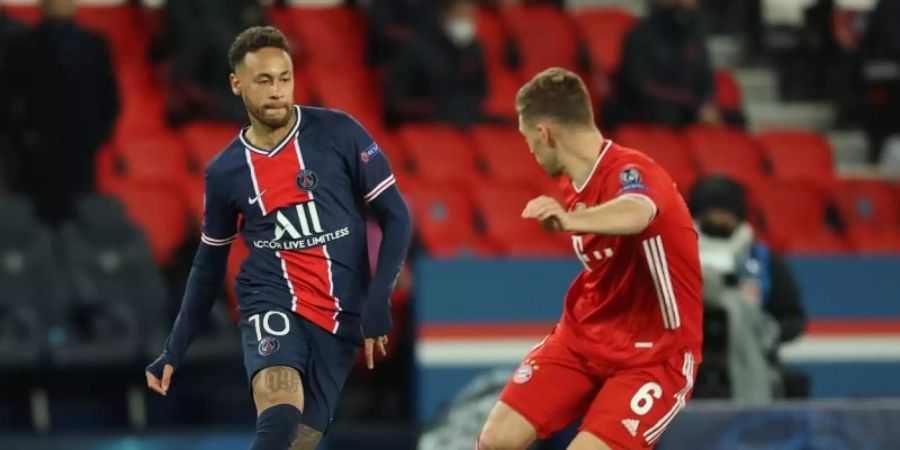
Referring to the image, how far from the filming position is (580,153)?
6.27 meters

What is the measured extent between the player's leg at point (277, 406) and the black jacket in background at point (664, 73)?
22.5 ft

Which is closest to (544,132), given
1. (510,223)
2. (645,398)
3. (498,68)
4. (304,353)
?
(645,398)

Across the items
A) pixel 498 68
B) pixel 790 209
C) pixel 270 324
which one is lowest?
pixel 790 209

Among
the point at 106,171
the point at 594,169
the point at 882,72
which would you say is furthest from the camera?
the point at 882,72

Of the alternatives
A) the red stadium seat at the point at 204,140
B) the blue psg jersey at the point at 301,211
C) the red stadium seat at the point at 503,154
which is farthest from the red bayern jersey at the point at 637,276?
the red stadium seat at the point at 503,154

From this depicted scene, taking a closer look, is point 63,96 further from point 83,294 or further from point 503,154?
point 503,154

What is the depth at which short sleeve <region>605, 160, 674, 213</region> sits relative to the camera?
609 centimetres

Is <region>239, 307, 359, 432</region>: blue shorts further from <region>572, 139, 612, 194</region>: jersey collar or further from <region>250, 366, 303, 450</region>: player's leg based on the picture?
<region>572, 139, 612, 194</region>: jersey collar

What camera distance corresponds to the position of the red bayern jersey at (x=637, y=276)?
6230 mm

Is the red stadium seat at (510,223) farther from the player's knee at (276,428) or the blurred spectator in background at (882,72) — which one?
the player's knee at (276,428)

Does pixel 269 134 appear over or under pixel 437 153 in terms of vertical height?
over

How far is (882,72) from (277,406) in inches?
347

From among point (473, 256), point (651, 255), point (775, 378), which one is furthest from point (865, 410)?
point (473, 256)

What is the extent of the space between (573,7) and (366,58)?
2.04 meters
